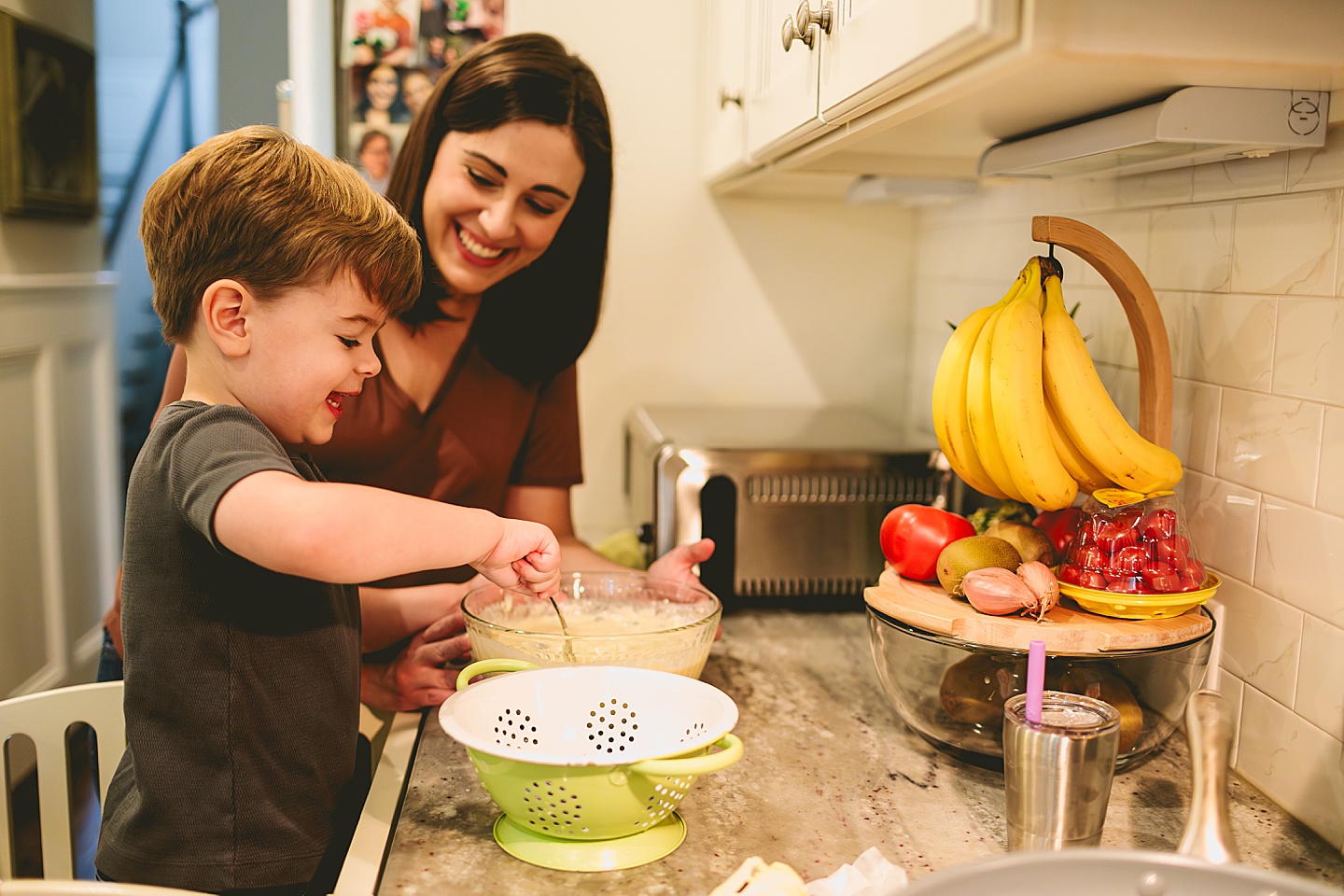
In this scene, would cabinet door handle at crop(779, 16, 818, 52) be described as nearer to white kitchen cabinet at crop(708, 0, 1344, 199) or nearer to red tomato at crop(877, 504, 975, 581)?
white kitchen cabinet at crop(708, 0, 1344, 199)

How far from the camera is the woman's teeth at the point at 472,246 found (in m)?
1.28

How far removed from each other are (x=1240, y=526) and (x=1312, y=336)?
193 mm

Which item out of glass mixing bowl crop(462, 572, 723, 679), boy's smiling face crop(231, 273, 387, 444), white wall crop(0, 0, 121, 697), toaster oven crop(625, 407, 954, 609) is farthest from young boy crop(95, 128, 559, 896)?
white wall crop(0, 0, 121, 697)

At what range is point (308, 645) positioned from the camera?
2.90 ft

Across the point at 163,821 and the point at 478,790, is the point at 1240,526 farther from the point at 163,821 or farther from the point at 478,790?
the point at 163,821

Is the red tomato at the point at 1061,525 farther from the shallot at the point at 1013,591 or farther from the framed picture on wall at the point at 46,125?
the framed picture on wall at the point at 46,125

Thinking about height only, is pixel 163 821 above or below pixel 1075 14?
below

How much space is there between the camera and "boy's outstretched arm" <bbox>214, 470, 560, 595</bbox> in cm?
72

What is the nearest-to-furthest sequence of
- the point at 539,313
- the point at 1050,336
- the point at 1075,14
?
the point at 1075,14
the point at 1050,336
the point at 539,313

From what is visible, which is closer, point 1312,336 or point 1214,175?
point 1312,336

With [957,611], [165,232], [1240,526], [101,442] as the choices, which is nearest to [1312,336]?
[1240,526]

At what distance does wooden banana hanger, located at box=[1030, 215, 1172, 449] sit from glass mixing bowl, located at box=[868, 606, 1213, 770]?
205mm

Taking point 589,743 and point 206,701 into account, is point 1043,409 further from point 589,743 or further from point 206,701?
point 206,701

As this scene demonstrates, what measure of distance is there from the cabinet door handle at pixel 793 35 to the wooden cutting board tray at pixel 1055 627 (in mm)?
556
